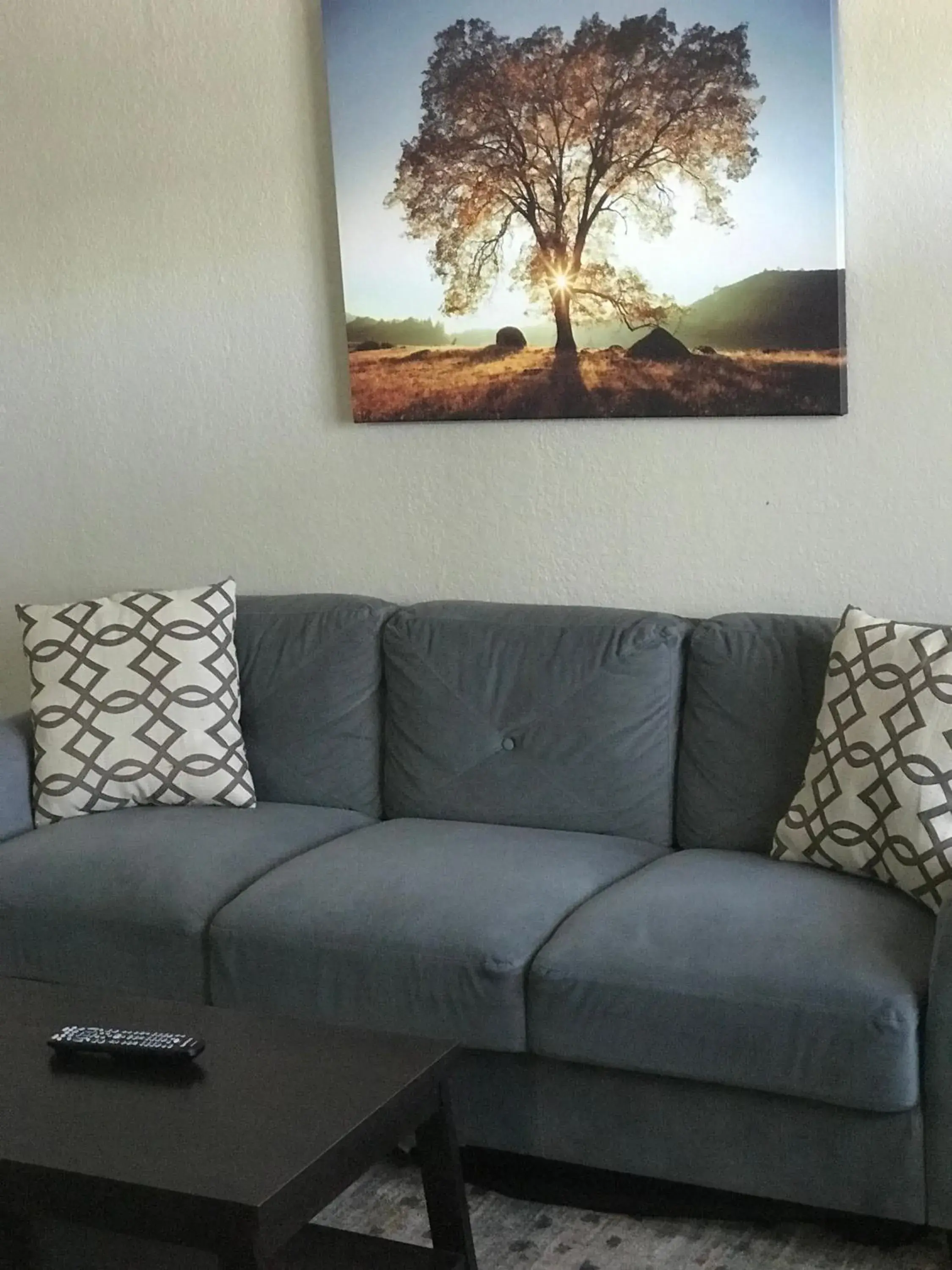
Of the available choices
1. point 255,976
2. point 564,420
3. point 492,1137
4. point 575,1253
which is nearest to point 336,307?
point 564,420

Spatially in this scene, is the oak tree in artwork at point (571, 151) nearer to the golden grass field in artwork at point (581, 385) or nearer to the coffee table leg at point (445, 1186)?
the golden grass field in artwork at point (581, 385)

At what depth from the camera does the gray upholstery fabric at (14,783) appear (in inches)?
122

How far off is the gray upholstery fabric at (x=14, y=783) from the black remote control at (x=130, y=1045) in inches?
44.0

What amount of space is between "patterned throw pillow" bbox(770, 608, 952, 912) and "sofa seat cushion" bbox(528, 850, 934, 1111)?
66 millimetres

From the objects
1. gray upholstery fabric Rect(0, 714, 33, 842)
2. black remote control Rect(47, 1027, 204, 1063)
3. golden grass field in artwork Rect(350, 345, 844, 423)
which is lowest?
black remote control Rect(47, 1027, 204, 1063)

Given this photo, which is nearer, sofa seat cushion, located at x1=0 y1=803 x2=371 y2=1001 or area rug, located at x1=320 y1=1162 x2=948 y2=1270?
area rug, located at x1=320 y1=1162 x2=948 y2=1270

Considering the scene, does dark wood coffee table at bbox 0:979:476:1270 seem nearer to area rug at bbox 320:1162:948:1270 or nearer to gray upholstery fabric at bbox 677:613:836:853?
area rug at bbox 320:1162:948:1270

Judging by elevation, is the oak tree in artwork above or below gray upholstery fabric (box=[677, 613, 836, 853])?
above

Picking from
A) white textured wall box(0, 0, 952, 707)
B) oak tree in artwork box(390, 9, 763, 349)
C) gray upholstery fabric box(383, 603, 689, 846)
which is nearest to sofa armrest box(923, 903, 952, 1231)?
gray upholstery fabric box(383, 603, 689, 846)

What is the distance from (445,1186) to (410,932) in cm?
A: 48

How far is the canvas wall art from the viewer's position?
2875 mm

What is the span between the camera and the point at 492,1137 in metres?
2.45

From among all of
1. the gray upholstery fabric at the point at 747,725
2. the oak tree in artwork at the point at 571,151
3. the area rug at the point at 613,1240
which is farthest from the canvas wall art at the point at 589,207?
the area rug at the point at 613,1240

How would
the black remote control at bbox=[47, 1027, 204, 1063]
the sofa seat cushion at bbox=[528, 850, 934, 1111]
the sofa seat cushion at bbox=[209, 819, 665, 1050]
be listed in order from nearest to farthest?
the black remote control at bbox=[47, 1027, 204, 1063] → the sofa seat cushion at bbox=[528, 850, 934, 1111] → the sofa seat cushion at bbox=[209, 819, 665, 1050]
